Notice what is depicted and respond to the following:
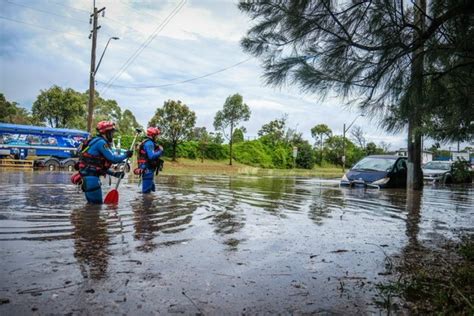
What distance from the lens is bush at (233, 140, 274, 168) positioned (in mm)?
49719

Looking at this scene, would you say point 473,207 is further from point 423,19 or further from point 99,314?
point 99,314

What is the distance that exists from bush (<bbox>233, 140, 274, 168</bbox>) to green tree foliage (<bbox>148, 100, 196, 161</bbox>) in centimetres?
1138

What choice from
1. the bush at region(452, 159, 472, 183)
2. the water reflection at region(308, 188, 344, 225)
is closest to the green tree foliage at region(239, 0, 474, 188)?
the bush at region(452, 159, 472, 183)

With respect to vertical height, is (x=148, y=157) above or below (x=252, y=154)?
below

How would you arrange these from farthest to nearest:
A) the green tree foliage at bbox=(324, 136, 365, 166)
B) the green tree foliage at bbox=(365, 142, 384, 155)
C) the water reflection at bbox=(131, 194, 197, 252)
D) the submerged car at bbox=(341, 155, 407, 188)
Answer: the green tree foliage at bbox=(365, 142, 384, 155) < the green tree foliage at bbox=(324, 136, 365, 166) < the submerged car at bbox=(341, 155, 407, 188) < the water reflection at bbox=(131, 194, 197, 252)

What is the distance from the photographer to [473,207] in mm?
10977

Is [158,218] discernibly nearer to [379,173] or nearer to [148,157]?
[148,157]

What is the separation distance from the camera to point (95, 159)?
7.84 meters

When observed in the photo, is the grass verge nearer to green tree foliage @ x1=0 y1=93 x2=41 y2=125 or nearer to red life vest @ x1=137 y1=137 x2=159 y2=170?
red life vest @ x1=137 y1=137 x2=159 y2=170

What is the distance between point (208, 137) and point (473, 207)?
39.5 m

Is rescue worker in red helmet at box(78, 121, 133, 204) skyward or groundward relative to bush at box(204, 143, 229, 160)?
groundward

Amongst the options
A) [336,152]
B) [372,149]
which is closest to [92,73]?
[336,152]

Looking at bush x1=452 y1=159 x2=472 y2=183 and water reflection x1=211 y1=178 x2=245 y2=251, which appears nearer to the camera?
bush x1=452 y1=159 x2=472 y2=183

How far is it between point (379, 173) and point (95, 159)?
11569mm
